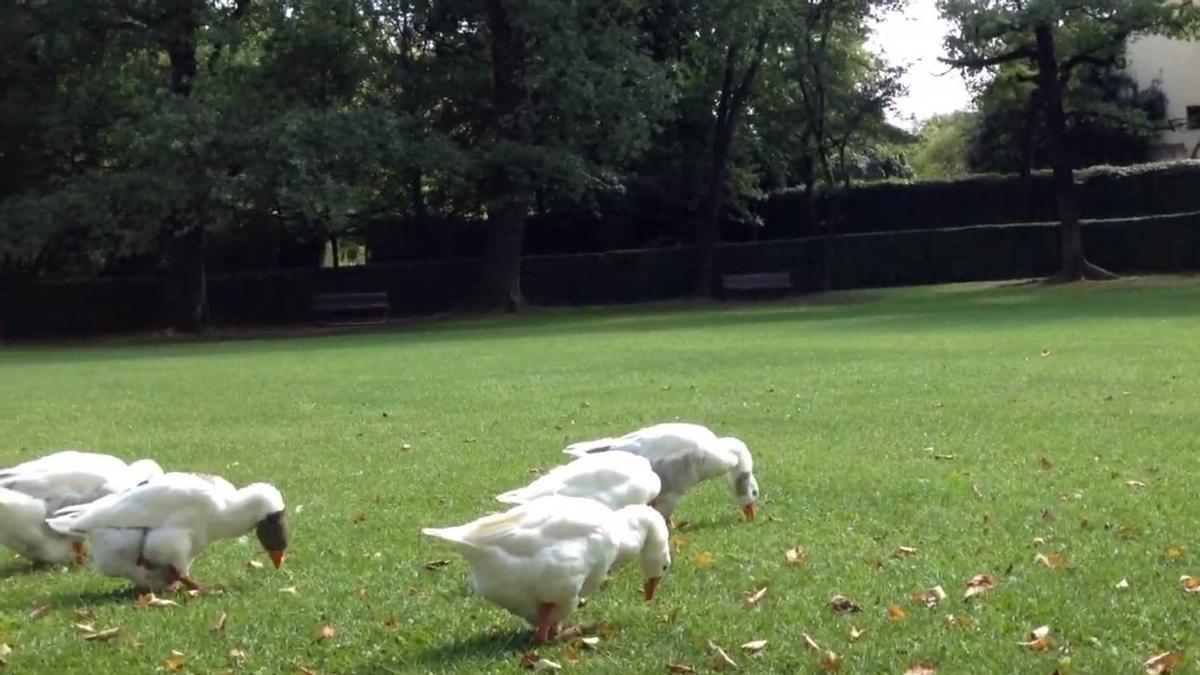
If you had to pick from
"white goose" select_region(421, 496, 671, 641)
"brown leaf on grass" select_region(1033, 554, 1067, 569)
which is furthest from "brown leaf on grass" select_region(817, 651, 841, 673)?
"brown leaf on grass" select_region(1033, 554, 1067, 569)

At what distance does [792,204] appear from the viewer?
52.7m

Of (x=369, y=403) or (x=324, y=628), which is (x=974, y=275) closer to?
(x=369, y=403)

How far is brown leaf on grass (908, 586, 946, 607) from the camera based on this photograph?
726 centimetres

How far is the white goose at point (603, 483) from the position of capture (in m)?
7.56

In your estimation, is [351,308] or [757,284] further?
[757,284]

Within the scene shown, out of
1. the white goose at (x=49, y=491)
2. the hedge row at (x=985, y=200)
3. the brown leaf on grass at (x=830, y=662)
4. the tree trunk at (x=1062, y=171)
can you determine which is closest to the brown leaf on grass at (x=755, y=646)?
the brown leaf on grass at (x=830, y=662)

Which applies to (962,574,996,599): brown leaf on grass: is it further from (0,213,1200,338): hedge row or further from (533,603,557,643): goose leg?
(0,213,1200,338): hedge row

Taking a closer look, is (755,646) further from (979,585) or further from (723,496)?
(723,496)

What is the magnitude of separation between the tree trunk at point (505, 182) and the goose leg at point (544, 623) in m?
35.1

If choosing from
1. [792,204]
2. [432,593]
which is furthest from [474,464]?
[792,204]

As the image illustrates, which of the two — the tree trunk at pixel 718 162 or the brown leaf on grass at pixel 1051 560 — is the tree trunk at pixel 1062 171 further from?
the brown leaf on grass at pixel 1051 560

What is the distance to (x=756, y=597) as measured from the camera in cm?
749

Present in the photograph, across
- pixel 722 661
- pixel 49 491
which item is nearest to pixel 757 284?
pixel 49 491

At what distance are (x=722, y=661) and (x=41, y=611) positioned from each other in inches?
133
